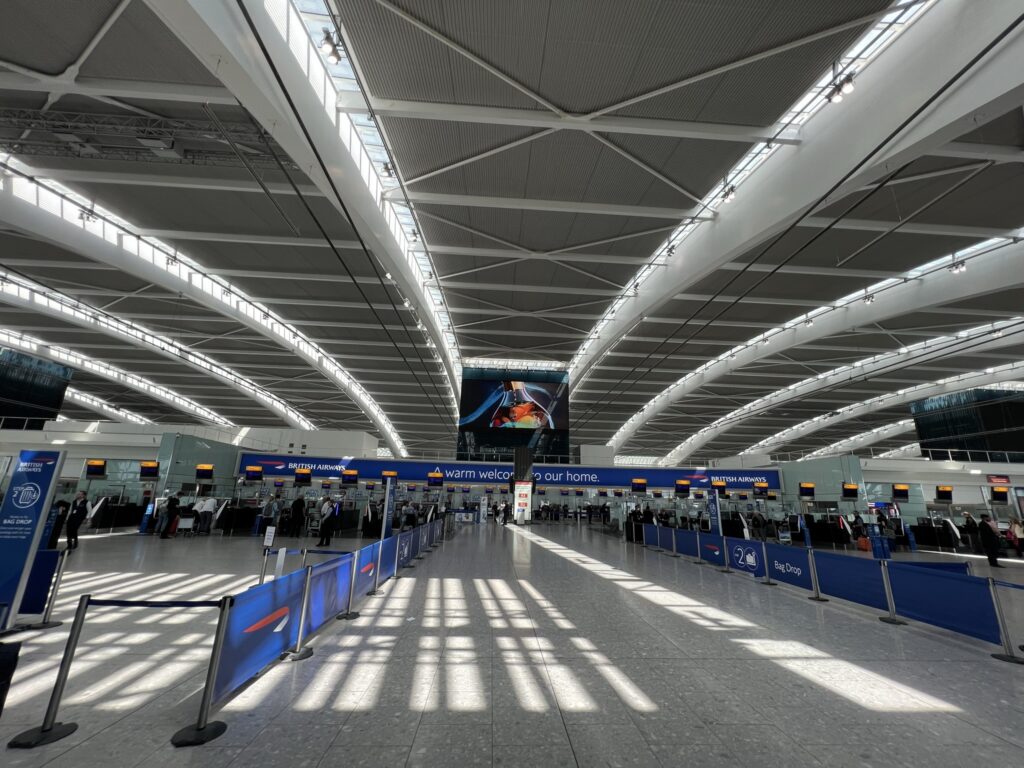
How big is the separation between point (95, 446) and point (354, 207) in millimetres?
21649

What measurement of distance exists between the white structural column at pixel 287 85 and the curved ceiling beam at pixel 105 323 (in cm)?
1758

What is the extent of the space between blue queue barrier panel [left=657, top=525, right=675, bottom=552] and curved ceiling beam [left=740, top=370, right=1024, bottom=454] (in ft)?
74.2

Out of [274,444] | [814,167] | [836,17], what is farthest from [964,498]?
[274,444]

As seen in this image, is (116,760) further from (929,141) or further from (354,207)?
(929,141)

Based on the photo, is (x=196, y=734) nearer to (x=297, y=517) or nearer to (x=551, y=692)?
(x=551, y=692)

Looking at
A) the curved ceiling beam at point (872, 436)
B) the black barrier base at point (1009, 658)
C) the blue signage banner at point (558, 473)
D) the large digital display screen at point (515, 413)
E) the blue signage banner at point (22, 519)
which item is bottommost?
the black barrier base at point (1009, 658)

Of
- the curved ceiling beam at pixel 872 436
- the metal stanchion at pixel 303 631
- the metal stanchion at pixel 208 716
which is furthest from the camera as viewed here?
the curved ceiling beam at pixel 872 436

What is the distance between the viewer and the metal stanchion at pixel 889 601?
264 inches

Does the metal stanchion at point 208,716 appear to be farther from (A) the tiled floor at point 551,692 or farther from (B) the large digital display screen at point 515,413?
(B) the large digital display screen at point 515,413

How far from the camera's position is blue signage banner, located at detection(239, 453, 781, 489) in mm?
23875

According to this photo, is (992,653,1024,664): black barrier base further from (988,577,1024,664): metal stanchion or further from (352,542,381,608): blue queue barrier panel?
(352,542,381,608): blue queue barrier panel

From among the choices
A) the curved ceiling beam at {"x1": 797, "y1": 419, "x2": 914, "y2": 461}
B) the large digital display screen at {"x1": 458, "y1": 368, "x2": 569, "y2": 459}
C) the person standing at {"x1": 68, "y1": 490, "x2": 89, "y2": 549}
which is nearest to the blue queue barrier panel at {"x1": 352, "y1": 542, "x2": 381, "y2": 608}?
the person standing at {"x1": 68, "y1": 490, "x2": 89, "y2": 549}

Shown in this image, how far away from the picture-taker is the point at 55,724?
3268mm

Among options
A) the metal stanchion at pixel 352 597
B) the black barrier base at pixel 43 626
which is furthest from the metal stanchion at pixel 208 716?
the black barrier base at pixel 43 626
